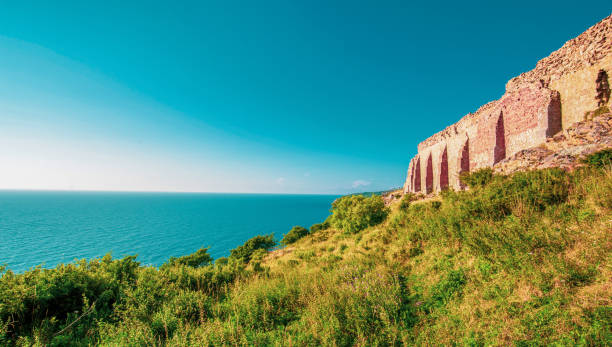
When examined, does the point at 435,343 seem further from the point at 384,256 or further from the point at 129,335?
the point at 129,335

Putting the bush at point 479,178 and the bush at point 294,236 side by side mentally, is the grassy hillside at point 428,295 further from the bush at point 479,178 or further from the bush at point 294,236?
the bush at point 294,236

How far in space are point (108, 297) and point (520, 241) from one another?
993 centimetres

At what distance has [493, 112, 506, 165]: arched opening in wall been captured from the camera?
15.5 meters

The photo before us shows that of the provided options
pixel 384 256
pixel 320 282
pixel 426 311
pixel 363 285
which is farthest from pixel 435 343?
pixel 384 256

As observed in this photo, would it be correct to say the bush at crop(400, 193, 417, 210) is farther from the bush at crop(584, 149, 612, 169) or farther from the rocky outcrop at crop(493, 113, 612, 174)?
the bush at crop(584, 149, 612, 169)

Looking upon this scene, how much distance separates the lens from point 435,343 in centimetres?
300

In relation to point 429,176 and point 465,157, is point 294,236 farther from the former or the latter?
point 465,157

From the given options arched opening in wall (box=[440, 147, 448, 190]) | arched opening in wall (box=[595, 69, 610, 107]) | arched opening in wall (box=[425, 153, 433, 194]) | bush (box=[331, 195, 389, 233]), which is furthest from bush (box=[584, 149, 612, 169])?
arched opening in wall (box=[425, 153, 433, 194])

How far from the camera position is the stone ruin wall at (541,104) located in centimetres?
978

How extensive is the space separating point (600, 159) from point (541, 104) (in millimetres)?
9466

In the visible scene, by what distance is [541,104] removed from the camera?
12.2 m

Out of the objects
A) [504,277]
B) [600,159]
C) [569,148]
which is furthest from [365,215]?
[504,277]

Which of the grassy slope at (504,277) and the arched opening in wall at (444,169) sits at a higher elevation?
the arched opening in wall at (444,169)

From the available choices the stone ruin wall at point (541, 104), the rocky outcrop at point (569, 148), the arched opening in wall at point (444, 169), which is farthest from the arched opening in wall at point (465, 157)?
the rocky outcrop at point (569, 148)
